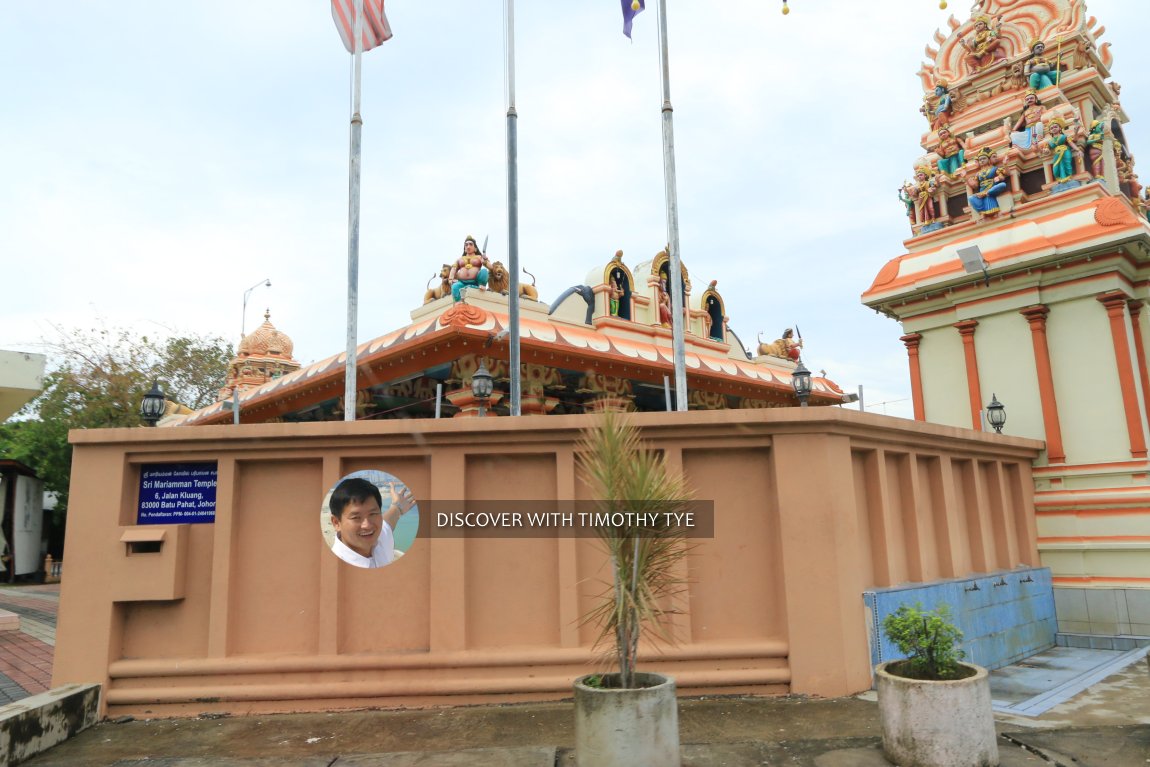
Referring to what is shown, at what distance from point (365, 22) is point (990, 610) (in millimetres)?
11131

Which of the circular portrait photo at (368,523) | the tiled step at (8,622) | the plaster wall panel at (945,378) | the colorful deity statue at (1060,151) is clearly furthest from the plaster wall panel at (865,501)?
the tiled step at (8,622)

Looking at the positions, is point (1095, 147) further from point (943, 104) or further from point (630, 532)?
point (630, 532)

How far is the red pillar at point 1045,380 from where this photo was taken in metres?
11.6

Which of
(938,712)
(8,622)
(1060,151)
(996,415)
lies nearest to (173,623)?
(938,712)

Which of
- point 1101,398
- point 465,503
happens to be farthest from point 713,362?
point 465,503

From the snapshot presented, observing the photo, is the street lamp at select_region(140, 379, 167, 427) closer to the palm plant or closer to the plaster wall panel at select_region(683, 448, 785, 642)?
the plaster wall panel at select_region(683, 448, 785, 642)

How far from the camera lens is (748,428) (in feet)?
21.5

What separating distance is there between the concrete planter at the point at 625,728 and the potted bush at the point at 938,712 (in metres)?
1.45

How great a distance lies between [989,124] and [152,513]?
52.0 ft

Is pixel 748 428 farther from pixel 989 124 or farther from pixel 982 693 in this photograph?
pixel 989 124

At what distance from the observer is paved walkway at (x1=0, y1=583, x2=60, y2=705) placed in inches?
326

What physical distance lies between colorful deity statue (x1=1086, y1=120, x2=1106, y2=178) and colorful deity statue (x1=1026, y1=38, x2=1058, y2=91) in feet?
4.86

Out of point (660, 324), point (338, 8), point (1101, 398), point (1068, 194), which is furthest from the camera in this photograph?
point (660, 324)

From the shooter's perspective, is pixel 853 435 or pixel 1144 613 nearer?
pixel 853 435
